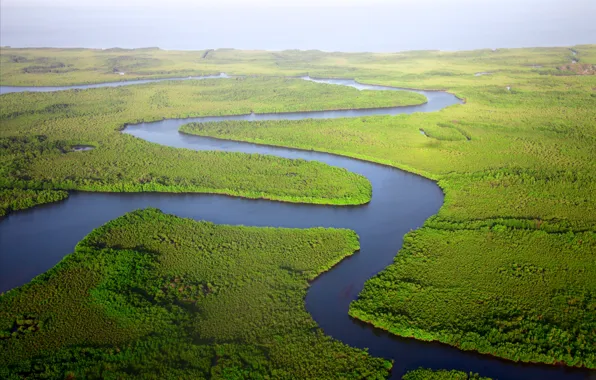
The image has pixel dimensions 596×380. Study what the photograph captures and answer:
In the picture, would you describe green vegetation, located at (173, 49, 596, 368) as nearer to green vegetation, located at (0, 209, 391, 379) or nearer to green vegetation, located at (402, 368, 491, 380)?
green vegetation, located at (402, 368, 491, 380)

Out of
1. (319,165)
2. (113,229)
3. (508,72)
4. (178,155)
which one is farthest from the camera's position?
(508,72)

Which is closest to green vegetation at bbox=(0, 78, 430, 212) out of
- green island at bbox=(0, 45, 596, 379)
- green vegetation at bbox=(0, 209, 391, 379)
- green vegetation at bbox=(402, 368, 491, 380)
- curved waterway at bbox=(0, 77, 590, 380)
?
green island at bbox=(0, 45, 596, 379)

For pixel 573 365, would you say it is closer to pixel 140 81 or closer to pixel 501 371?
pixel 501 371

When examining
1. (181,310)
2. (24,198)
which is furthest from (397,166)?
(24,198)

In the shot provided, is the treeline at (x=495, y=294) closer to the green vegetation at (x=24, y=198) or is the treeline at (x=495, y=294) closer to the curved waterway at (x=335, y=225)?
the curved waterway at (x=335, y=225)

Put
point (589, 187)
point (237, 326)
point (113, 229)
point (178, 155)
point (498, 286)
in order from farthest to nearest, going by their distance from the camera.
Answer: point (178, 155) < point (589, 187) < point (113, 229) < point (498, 286) < point (237, 326)

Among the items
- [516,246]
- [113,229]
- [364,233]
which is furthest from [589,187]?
[113,229]
